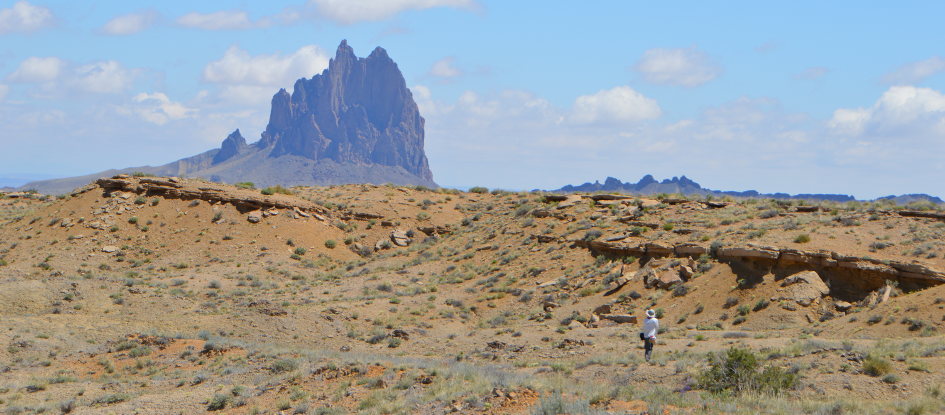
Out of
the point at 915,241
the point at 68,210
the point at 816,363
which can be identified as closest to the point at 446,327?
the point at 816,363

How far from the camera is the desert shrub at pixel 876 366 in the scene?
14.6 meters

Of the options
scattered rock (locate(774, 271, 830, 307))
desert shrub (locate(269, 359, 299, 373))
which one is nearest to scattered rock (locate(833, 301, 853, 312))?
scattered rock (locate(774, 271, 830, 307))

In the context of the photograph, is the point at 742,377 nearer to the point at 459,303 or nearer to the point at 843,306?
the point at 843,306

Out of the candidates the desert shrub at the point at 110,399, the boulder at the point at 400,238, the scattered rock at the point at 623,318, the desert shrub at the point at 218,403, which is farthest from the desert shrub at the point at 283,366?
the boulder at the point at 400,238

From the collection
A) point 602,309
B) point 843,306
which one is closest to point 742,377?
point 843,306

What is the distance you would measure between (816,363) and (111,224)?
36.9 m

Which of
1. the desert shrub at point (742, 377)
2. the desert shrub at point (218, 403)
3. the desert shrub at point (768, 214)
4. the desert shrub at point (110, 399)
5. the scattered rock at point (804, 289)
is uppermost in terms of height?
the desert shrub at point (768, 214)

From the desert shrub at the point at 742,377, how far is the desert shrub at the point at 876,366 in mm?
1398

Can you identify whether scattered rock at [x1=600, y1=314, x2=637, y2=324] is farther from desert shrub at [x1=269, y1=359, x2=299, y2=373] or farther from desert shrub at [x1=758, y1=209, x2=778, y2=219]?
desert shrub at [x1=269, y1=359, x2=299, y2=373]

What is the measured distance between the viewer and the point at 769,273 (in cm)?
2544

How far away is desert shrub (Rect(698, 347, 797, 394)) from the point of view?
14156 millimetres

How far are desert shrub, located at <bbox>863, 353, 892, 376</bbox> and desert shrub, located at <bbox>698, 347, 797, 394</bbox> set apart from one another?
140 centimetres

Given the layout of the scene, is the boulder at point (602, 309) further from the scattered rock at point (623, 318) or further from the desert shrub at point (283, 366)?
the desert shrub at point (283, 366)

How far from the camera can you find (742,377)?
14.4 m
